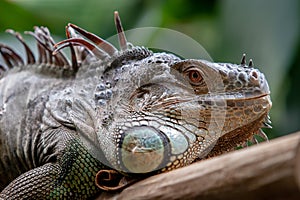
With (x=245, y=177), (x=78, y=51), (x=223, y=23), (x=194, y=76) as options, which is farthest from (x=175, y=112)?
(x=223, y=23)

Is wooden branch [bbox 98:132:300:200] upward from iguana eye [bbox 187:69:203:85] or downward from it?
downward

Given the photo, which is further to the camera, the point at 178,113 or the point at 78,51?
the point at 78,51

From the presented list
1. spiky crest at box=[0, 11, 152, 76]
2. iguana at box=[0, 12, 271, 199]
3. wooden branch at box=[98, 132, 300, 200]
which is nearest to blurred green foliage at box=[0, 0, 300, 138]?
spiky crest at box=[0, 11, 152, 76]

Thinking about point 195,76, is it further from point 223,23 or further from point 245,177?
point 223,23

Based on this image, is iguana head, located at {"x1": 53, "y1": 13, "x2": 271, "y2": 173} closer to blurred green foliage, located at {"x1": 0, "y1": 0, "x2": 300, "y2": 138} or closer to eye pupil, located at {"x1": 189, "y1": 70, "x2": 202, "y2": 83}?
eye pupil, located at {"x1": 189, "y1": 70, "x2": 202, "y2": 83}

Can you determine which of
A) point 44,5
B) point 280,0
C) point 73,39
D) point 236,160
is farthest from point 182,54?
point 44,5

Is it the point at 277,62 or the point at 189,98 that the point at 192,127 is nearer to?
the point at 189,98

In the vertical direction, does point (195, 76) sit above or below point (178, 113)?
above
